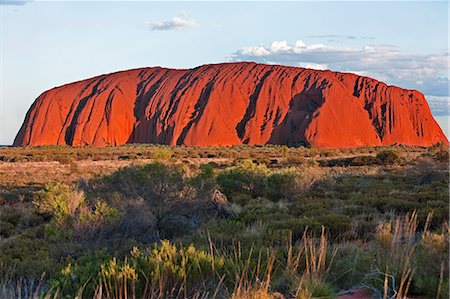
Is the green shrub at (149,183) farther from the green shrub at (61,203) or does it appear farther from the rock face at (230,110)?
the rock face at (230,110)

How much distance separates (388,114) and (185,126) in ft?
99.2

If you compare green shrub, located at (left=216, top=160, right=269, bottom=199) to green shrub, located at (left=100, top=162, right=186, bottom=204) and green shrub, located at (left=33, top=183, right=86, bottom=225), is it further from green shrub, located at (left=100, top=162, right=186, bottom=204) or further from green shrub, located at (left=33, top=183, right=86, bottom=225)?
green shrub, located at (left=33, top=183, right=86, bottom=225)

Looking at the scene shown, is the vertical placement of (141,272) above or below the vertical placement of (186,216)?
above

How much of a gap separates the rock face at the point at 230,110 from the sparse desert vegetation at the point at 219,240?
51.5 meters

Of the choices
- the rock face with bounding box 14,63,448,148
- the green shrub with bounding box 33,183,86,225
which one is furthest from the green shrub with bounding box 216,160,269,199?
the rock face with bounding box 14,63,448,148

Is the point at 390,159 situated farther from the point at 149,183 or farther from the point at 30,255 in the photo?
the point at 30,255

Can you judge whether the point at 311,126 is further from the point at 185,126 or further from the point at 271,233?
the point at 271,233

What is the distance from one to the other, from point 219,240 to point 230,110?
63224 mm

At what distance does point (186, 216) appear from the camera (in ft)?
38.0

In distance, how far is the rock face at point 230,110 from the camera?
222 feet

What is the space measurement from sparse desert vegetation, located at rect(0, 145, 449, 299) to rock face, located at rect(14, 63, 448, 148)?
169 ft

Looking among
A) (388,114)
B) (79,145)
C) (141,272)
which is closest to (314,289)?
(141,272)

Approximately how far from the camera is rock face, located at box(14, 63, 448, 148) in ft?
222

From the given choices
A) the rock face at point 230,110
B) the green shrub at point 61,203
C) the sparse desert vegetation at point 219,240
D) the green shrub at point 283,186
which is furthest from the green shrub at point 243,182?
the rock face at point 230,110
